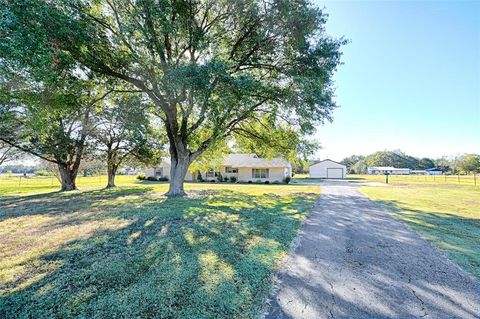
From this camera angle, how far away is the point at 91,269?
409 centimetres

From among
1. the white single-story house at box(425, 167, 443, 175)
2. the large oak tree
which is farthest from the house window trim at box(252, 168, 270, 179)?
the white single-story house at box(425, 167, 443, 175)

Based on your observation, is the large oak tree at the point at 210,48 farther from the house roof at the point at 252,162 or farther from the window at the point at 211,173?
the window at the point at 211,173

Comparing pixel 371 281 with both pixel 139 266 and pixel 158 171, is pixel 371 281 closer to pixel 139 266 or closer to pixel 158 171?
pixel 139 266

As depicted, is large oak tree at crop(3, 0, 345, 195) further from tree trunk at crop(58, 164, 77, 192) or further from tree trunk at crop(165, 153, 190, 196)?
tree trunk at crop(58, 164, 77, 192)

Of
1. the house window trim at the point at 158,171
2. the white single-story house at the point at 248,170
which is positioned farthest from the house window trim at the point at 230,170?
the house window trim at the point at 158,171

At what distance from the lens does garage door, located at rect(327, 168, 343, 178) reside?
149 feet

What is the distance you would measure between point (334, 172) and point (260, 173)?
792 inches

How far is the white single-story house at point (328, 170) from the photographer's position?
45.6m

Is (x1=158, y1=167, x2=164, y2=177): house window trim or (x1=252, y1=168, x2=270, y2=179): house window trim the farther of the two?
(x1=158, y1=167, x2=164, y2=177): house window trim

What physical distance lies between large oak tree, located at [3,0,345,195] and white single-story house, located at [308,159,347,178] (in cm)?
3542

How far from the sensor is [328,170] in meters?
46.2

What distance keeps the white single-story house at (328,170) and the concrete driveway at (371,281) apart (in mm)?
41725

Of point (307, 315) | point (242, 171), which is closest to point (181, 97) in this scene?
point (307, 315)

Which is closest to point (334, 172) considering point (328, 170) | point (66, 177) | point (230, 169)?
point (328, 170)
